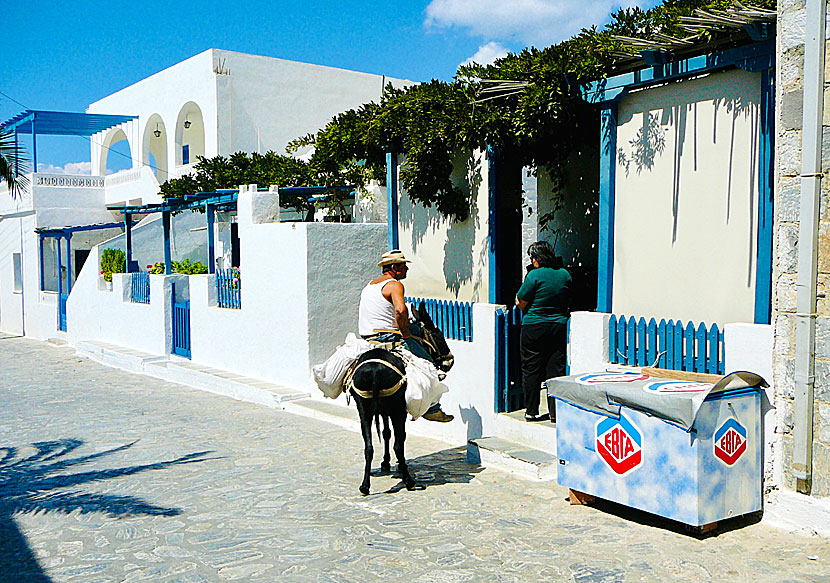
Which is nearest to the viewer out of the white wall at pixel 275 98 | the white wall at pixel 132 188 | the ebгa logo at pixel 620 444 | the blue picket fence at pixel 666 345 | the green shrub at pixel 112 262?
the ebгa logo at pixel 620 444

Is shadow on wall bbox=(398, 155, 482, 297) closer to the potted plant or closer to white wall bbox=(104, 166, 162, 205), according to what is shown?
the potted plant

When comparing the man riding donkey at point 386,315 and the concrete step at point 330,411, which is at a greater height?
the man riding donkey at point 386,315

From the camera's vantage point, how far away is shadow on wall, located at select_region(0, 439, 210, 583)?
5.43 metres

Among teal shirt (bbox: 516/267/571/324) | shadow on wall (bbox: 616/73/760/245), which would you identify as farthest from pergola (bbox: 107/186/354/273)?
shadow on wall (bbox: 616/73/760/245)

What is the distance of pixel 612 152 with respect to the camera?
7285 millimetres

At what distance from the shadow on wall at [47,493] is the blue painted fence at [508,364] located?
3136mm

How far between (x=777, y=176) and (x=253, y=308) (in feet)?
29.4

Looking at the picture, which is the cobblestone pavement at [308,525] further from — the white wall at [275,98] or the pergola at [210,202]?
the white wall at [275,98]

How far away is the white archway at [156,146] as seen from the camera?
25578mm

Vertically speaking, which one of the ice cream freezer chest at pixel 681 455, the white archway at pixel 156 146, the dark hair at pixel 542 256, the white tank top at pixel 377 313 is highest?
the white archway at pixel 156 146

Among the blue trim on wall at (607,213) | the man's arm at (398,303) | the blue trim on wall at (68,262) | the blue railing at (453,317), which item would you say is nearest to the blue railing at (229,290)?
the blue railing at (453,317)

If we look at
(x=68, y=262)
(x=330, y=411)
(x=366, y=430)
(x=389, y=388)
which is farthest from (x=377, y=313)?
(x=68, y=262)

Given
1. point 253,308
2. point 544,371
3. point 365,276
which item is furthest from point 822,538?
point 253,308

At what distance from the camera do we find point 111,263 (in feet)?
62.6
